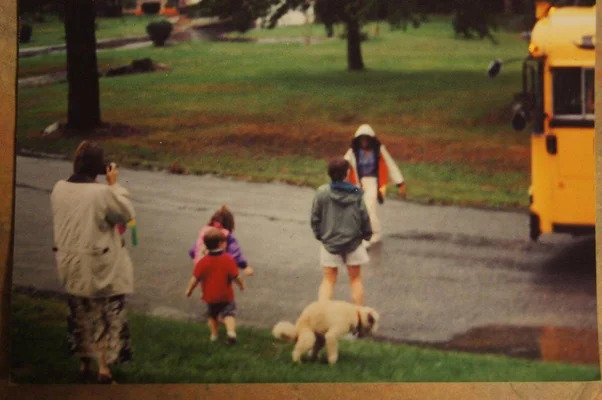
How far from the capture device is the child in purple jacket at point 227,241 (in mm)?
5625

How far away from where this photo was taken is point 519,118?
5.68 meters

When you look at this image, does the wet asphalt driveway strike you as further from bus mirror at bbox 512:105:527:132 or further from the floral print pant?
bus mirror at bbox 512:105:527:132

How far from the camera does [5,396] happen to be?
5.43m

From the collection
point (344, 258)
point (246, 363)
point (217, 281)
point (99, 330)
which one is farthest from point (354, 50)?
point (99, 330)

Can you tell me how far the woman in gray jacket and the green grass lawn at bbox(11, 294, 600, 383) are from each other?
7cm

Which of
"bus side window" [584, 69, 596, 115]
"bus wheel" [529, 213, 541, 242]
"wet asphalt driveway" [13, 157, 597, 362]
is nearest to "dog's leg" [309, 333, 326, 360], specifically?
"wet asphalt driveway" [13, 157, 597, 362]

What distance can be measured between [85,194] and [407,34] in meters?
2.03

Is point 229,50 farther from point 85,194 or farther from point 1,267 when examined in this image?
point 1,267

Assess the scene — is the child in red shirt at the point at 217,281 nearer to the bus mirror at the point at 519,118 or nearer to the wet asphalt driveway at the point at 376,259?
the wet asphalt driveway at the point at 376,259

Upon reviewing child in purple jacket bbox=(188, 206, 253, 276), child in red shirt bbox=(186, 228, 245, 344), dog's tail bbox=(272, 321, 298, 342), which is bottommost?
dog's tail bbox=(272, 321, 298, 342)

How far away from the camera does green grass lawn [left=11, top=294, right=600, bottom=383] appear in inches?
215

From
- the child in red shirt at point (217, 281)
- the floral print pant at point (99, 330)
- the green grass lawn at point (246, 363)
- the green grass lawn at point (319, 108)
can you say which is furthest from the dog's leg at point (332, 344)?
the floral print pant at point (99, 330)

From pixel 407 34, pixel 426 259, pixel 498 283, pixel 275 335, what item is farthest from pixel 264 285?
pixel 407 34

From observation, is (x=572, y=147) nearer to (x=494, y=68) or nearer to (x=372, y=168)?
(x=494, y=68)
